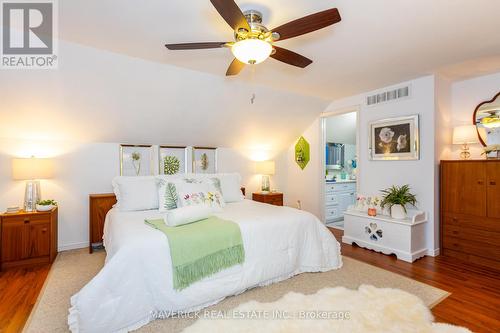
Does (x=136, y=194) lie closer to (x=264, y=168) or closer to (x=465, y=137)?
(x=264, y=168)

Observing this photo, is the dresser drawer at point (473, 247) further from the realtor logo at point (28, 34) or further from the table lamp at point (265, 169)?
the realtor logo at point (28, 34)

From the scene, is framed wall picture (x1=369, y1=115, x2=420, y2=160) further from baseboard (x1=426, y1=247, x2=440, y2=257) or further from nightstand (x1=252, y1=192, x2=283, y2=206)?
nightstand (x1=252, y1=192, x2=283, y2=206)

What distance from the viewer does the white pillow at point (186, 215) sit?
2.32 metres

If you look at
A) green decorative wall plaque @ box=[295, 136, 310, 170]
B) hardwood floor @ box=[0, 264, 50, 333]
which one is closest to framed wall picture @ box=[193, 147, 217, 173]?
green decorative wall plaque @ box=[295, 136, 310, 170]

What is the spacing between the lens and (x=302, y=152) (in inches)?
209

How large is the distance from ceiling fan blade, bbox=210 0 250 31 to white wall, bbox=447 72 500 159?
3.46 meters

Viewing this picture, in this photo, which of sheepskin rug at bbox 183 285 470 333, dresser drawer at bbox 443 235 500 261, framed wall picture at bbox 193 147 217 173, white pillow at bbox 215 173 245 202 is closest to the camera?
sheepskin rug at bbox 183 285 470 333

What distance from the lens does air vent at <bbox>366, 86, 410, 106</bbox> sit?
12.1ft

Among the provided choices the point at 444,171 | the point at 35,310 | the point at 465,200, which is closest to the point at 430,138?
the point at 444,171

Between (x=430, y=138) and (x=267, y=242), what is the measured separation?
2.64 metres

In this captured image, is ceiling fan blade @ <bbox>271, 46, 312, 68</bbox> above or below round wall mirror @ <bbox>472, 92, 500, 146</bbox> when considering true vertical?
above

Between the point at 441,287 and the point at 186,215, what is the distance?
8.41 feet

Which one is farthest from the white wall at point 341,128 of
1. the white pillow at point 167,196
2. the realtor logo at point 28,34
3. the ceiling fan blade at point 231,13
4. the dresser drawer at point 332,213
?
the realtor logo at point 28,34

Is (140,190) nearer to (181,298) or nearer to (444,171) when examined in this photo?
(181,298)
